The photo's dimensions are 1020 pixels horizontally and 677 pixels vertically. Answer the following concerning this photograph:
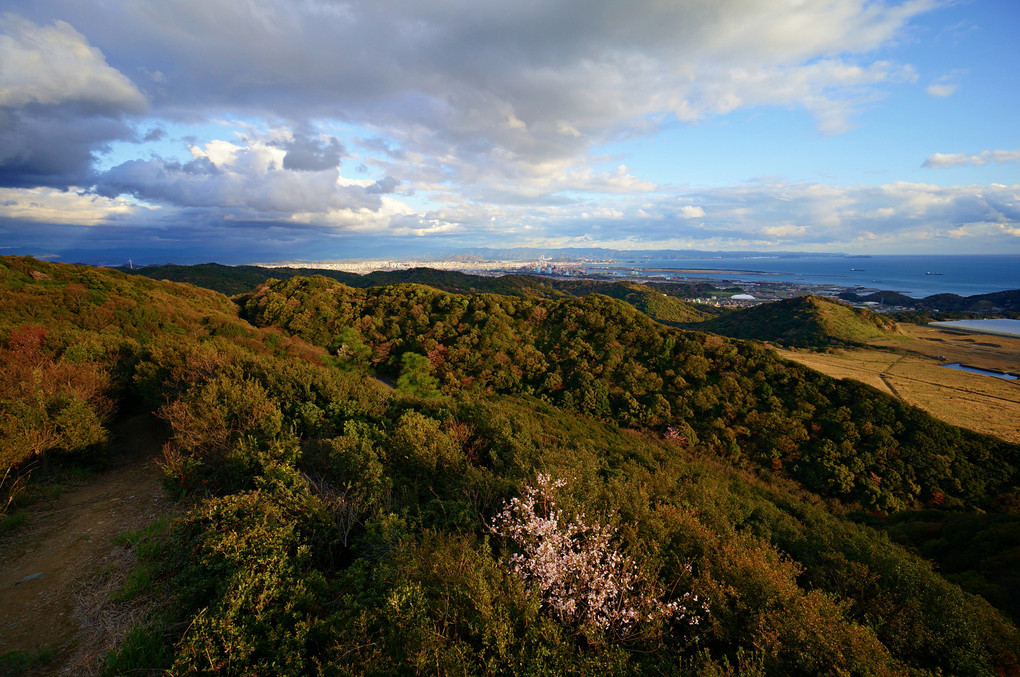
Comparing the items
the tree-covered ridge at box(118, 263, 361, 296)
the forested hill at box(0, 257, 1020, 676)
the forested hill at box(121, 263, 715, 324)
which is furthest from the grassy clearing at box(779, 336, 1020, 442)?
the tree-covered ridge at box(118, 263, 361, 296)

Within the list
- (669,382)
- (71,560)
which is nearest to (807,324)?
(669,382)

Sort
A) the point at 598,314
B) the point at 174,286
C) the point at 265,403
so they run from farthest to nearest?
the point at 174,286 < the point at 598,314 < the point at 265,403

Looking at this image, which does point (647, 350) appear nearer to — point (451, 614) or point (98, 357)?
point (451, 614)

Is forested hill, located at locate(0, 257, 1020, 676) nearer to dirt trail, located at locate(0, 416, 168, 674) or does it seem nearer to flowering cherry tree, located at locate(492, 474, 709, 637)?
flowering cherry tree, located at locate(492, 474, 709, 637)

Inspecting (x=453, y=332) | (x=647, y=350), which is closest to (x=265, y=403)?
(x=453, y=332)

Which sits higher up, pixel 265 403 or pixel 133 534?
pixel 265 403

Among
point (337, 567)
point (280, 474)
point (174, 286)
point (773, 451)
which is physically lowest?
point (773, 451)

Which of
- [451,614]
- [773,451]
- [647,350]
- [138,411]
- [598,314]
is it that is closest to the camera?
→ [451,614]

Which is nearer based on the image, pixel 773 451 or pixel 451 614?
pixel 451 614
